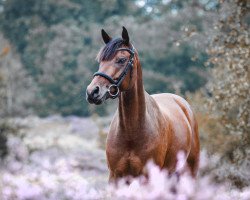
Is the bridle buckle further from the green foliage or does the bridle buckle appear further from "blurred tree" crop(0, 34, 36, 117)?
the green foliage

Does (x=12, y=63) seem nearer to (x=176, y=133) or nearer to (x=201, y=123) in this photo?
(x=201, y=123)

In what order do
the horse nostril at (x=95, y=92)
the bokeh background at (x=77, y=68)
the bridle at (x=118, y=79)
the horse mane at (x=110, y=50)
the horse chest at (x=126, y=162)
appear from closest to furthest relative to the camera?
the horse nostril at (x=95, y=92) → the bridle at (x=118, y=79) → the horse mane at (x=110, y=50) → the horse chest at (x=126, y=162) → the bokeh background at (x=77, y=68)

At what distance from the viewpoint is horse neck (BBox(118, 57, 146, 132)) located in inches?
184

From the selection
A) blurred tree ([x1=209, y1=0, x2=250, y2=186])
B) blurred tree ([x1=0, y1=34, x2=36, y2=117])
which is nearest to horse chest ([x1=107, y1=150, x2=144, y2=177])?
blurred tree ([x1=209, y1=0, x2=250, y2=186])

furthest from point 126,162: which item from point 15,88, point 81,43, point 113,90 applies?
point 81,43

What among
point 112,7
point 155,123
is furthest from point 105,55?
point 112,7

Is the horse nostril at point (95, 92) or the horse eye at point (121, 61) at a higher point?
the horse eye at point (121, 61)

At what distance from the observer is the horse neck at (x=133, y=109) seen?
4.66 m

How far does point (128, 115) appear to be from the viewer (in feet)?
15.4

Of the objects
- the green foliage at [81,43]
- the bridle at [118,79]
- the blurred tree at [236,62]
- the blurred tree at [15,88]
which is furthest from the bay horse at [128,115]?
the green foliage at [81,43]

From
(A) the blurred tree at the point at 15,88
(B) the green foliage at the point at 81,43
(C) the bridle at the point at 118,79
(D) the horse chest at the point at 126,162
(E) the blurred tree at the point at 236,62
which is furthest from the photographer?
(B) the green foliage at the point at 81,43

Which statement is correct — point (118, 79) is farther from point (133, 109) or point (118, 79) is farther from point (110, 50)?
point (133, 109)

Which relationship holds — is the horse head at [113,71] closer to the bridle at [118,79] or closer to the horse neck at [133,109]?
the bridle at [118,79]

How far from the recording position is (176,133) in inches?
218
